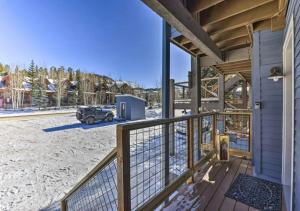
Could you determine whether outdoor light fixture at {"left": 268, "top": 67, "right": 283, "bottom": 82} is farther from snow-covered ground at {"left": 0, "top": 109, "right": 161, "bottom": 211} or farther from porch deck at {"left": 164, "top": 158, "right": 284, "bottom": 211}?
snow-covered ground at {"left": 0, "top": 109, "right": 161, "bottom": 211}

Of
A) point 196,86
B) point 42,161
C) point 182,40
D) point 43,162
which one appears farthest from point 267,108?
point 42,161

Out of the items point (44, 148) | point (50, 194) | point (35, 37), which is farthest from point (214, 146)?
point (35, 37)

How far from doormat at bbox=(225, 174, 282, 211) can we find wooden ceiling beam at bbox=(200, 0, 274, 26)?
2.32 m

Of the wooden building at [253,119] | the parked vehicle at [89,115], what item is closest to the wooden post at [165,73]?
the wooden building at [253,119]

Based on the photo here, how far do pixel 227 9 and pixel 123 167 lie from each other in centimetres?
240

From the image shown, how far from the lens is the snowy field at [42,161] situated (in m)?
4.45

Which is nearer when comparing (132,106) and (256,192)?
(256,192)

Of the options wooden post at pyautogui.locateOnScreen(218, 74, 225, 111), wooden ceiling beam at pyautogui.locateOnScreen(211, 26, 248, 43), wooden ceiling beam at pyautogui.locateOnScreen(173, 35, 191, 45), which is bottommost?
wooden post at pyautogui.locateOnScreen(218, 74, 225, 111)

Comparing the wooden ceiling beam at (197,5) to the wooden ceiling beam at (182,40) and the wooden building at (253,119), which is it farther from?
the wooden ceiling beam at (182,40)

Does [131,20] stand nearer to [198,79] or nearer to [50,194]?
[198,79]

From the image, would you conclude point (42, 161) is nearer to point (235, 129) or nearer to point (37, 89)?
point (235, 129)

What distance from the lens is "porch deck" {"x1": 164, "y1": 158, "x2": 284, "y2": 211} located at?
1.86m

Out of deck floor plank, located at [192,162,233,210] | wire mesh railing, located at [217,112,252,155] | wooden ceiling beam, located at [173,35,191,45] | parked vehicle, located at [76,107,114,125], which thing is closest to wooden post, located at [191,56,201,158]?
wire mesh railing, located at [217,112,252,155]

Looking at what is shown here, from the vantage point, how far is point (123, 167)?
122 centimetres
